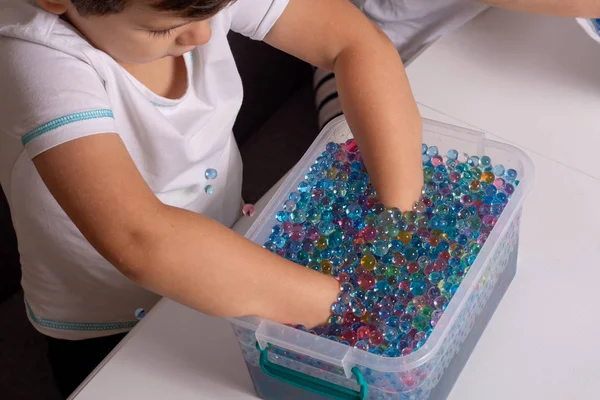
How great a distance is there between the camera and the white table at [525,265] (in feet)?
2.29

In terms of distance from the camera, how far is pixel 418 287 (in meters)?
0.66

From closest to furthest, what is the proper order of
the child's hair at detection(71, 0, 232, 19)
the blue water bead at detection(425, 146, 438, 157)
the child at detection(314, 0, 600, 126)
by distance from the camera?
the child's hair at detection(71, 0, 232, 19) < the blue water bead at detection(425, 146, 438, 157) < the child at detection(314, 0, 600, 126)

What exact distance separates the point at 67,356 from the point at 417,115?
0.55 metres

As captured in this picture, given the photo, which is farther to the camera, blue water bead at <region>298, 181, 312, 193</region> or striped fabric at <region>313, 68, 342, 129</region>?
striped fabric at <region>313, 68, 342, 129</region>

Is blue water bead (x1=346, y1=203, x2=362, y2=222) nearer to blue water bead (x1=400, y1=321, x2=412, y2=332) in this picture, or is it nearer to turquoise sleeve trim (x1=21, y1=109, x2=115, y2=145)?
blue water bead (x1=400, y1=321, x2=412, y2=332)

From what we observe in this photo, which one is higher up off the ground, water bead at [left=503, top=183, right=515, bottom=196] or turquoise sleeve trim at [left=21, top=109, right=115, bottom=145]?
water bead at [left=503, top=183, right=515, bottom=196]

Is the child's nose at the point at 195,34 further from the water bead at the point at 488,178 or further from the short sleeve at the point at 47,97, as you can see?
the water bead at the point at 488,178

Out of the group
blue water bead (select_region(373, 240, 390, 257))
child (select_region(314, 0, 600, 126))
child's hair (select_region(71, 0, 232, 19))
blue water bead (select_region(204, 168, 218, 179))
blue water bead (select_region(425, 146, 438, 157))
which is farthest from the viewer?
child (select_region(314, 0, 600, 126))

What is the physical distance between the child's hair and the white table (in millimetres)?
288

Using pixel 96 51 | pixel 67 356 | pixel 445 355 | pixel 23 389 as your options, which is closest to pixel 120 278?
pixel 67 356

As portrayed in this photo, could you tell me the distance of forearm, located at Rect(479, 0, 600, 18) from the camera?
912mm

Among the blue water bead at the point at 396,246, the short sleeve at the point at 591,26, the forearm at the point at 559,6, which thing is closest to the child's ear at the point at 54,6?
the blue water bead at the point at 396,246

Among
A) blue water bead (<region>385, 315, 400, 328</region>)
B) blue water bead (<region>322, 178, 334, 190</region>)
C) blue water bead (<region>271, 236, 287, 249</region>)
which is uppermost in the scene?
blue water bead (<region>322, 178, 334, 190</region>)

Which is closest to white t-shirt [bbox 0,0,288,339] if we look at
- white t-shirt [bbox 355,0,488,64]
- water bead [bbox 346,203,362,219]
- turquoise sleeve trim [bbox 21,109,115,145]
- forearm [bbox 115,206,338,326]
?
turquoise sleeve trim [bbox 21,109,115,145]
